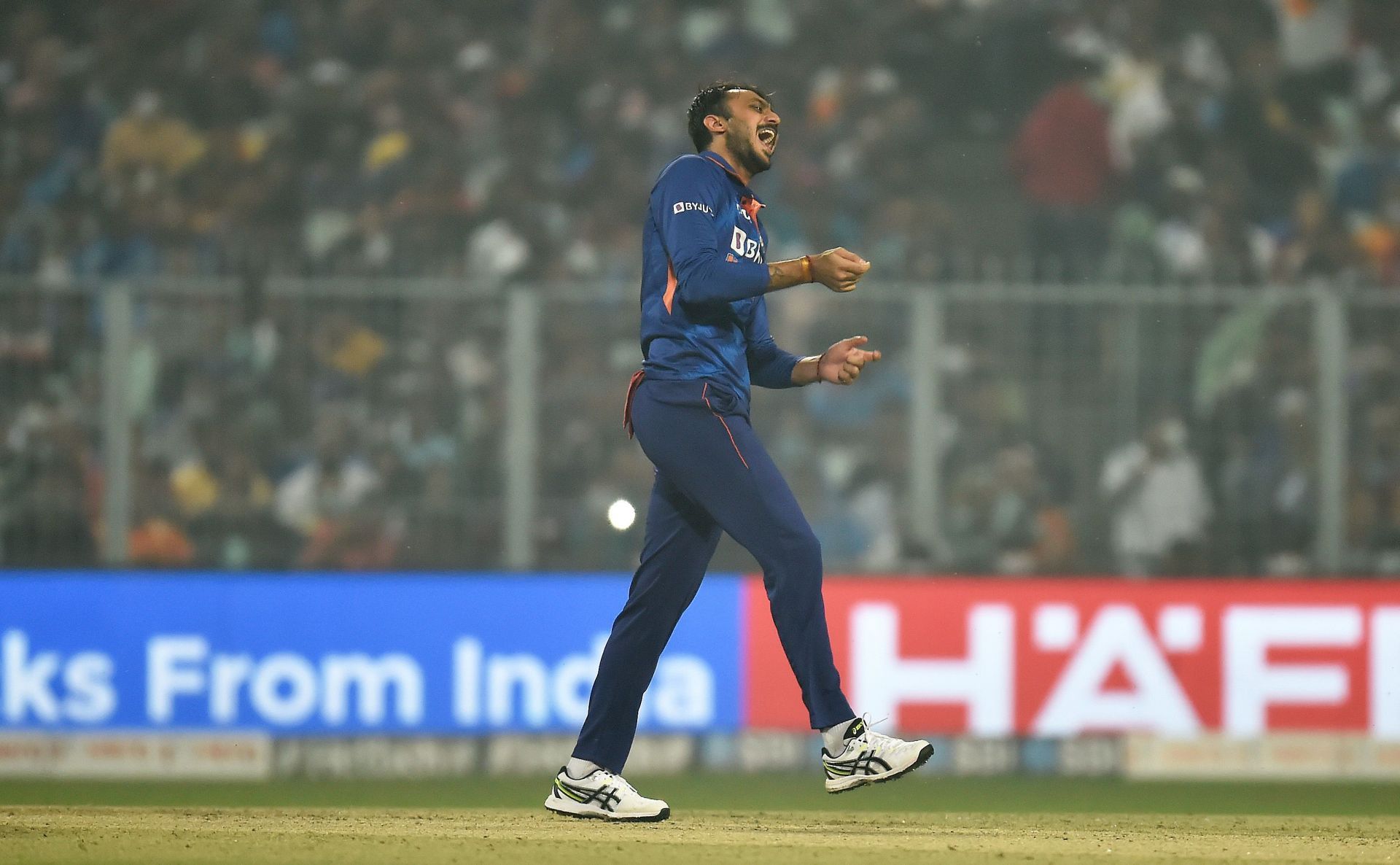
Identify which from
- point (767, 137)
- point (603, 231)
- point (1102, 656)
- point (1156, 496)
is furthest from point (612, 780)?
point (603, 231)

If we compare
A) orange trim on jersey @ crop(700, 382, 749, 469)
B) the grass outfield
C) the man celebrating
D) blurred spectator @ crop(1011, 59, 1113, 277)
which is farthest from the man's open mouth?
blurred spectator @ crop(1011, 59, 1113, 277)

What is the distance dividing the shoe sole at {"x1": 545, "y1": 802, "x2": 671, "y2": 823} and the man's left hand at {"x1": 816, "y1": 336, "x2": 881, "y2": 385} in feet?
4.33

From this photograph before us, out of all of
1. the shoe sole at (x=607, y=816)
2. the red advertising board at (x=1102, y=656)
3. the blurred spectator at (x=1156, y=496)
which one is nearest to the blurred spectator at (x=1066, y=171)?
the blurred spectator at (x=1156, y=496)

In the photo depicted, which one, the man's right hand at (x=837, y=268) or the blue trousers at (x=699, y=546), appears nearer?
the man's right hand at (x=837, y=268)

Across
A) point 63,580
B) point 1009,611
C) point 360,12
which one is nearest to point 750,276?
point 1009,611

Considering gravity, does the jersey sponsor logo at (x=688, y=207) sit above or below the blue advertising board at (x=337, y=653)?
above

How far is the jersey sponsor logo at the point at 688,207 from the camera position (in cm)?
494

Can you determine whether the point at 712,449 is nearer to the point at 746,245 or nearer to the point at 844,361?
the point at 844,361

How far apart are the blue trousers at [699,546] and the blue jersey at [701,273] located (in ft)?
0.28

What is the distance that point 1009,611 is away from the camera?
8461 mm

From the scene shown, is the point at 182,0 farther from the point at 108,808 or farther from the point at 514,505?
the point at 108,808

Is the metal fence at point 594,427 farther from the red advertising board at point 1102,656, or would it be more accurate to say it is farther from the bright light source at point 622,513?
the bright light source at point 622,513

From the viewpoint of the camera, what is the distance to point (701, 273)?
4848mm

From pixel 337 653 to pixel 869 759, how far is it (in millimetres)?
4019
